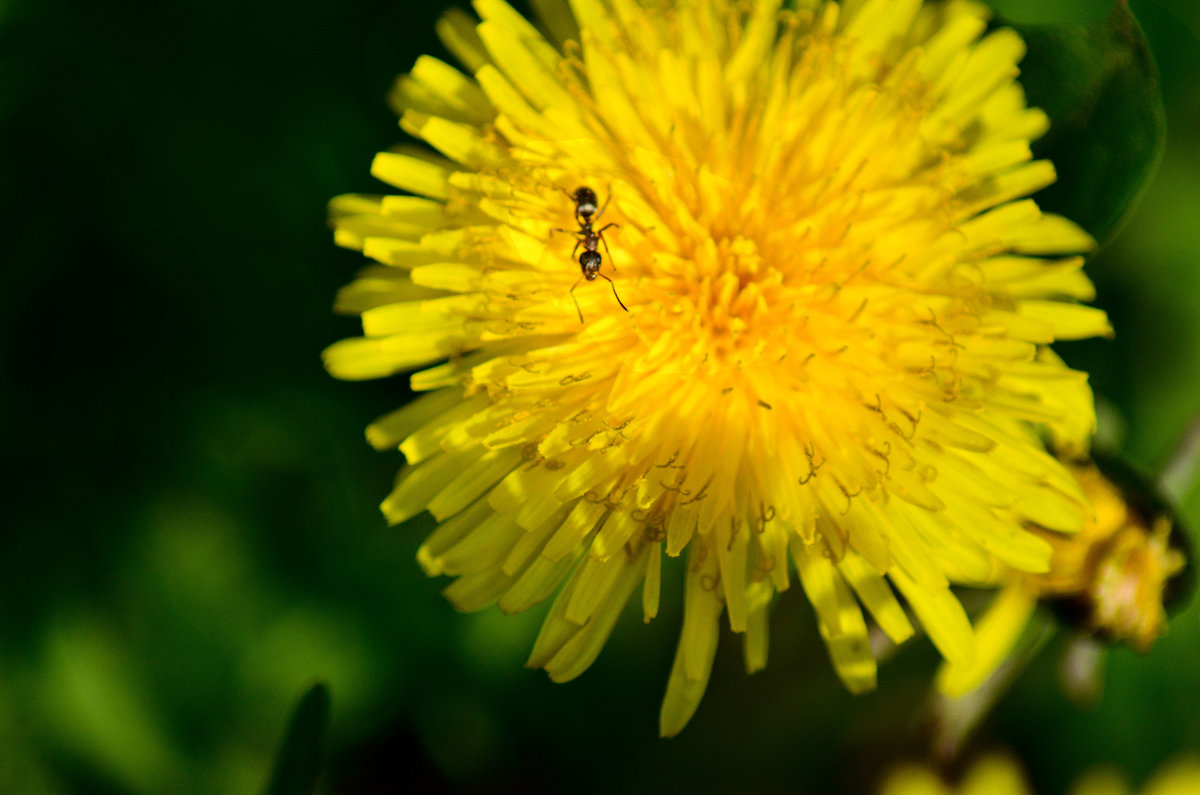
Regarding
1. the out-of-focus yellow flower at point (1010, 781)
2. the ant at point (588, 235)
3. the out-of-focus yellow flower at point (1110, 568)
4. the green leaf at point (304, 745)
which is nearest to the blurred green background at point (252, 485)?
the out-of-focus yellow flower at point (1010, 781)

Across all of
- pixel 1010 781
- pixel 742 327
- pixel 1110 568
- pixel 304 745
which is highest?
pixel 742 327

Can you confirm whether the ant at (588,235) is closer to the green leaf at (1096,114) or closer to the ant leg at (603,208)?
the ant leg at (603,208)

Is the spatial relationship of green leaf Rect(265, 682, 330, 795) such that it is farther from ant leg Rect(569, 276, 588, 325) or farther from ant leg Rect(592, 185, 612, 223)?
ant leg Rect(592, 185, 612, 223)

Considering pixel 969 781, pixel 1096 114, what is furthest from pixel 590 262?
pixel 969 781

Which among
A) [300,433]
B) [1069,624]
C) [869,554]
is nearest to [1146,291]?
[1069,624]

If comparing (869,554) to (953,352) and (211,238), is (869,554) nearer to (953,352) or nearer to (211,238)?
(953,352)

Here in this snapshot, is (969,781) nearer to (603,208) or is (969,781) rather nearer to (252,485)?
(603,208)

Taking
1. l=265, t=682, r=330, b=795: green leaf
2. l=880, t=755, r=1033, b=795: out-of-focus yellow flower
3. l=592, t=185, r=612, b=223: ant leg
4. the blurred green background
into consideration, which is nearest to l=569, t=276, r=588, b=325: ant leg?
l=592, t=185, r=612, b=223: ant leg
